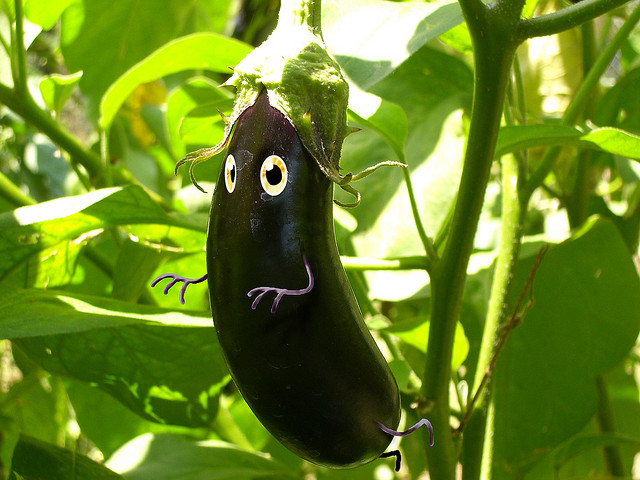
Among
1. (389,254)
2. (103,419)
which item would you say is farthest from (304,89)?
(103,419)

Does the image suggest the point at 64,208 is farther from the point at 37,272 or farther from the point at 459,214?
the point at 459,214

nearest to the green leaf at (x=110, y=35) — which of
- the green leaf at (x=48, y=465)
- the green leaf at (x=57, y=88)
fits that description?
the green leaf at (x=57, y=88)

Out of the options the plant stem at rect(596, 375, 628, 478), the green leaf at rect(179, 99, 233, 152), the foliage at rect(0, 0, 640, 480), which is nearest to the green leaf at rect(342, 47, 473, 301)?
the foliage at rect(0, 0, 640, 480)

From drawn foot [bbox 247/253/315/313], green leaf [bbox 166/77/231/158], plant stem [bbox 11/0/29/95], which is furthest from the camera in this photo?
green leaf [bbox 166/77/231/158]

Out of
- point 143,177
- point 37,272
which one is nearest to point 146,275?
point 37,272

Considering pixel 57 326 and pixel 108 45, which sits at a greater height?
pixel 108 45

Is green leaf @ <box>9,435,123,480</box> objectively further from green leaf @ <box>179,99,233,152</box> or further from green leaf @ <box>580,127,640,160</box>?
green leaf @ <box>580,127,640,160</box>
